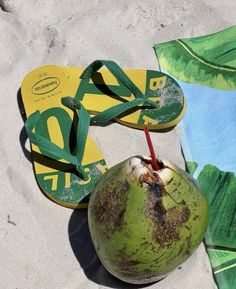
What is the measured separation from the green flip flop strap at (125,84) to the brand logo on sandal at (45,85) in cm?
10

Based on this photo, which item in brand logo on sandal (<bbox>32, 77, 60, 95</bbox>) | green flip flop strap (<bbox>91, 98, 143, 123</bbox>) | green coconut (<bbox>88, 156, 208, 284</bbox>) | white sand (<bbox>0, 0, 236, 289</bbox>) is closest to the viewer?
green coconut (<bbox>88, 156, 208, 284</bbox>)

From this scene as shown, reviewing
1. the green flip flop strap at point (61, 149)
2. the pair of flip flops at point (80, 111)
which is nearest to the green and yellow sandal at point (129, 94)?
the pair of flip flops at point (80, 111)

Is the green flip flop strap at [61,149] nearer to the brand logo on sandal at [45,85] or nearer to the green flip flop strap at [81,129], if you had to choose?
the green flip flop strap at [81,129]

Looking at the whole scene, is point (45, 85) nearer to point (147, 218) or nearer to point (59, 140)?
point (59, 140)

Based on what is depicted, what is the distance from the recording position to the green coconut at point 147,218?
127 cm

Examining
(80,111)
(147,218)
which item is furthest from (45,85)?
(147,218)

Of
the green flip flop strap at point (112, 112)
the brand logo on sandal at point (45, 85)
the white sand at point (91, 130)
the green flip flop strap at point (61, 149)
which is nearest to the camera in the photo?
the white sand at point (91, 130)

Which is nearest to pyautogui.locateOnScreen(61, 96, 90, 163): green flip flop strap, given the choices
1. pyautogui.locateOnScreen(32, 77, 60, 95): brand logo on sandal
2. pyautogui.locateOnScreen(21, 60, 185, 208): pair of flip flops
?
pyautogui.locateOnScreen(21, 60, 185, 208): pair of flip flops

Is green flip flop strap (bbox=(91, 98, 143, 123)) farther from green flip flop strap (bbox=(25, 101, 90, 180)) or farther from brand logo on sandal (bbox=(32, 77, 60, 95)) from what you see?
brand logo on sandal (bbox=(32, 77, 60, 95))

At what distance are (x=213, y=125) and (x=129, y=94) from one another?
29 centimetres

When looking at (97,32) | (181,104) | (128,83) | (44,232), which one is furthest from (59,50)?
(44,232)

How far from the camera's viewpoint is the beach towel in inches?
61.0

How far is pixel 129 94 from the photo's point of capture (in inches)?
73.5

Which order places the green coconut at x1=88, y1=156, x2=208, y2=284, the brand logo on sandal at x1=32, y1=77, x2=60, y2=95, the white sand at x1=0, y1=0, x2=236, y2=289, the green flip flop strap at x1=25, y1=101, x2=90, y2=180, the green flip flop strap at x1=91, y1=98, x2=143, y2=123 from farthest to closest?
the brand logo on sandal at x1=32, y1=77, x2=60, y2=95, the green flip flop strap at x1=91, y1=98, x2=143, y2=123, the green flip flop strap at x1=25, y1=101, x2=90, y2=180, the white sand at x1=0, y1=0, x2=236, y2=289, the green coconut at x1=88, y1=156, x2=208, y2=284
